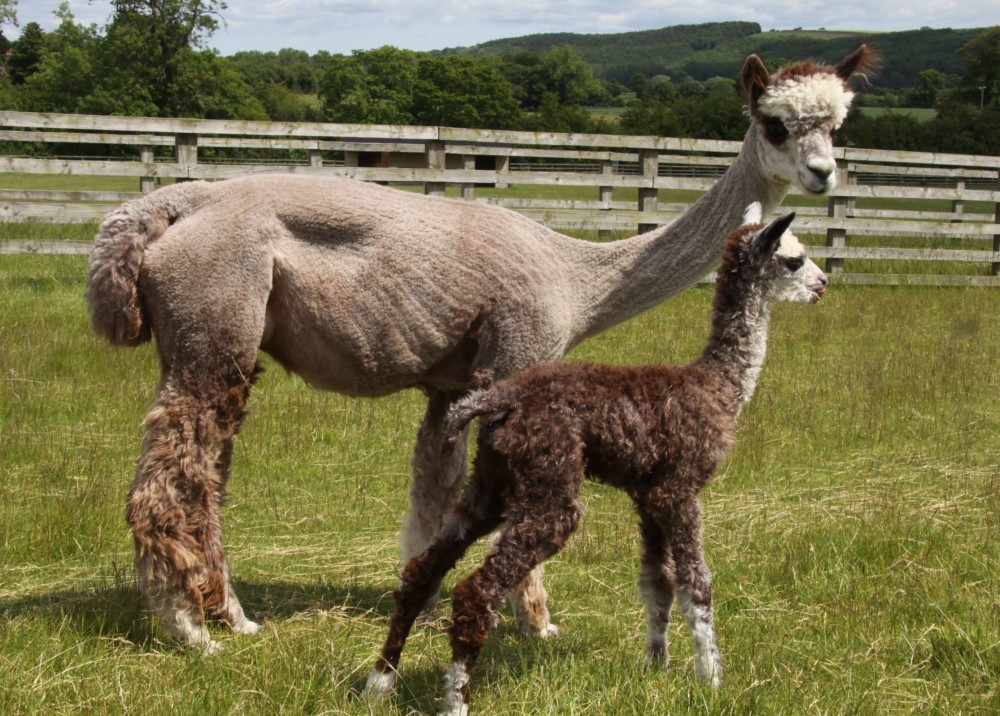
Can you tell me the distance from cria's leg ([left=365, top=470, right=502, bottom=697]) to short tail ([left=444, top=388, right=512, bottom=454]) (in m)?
0.25

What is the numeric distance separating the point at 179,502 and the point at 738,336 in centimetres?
232

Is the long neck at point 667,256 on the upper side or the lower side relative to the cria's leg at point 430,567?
upper

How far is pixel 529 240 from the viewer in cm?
493

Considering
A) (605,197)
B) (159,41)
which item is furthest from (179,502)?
(159,41)

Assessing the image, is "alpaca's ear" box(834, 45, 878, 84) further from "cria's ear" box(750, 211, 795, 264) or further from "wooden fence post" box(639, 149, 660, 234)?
"wooden fence post" box(639, 149, 660, 234)

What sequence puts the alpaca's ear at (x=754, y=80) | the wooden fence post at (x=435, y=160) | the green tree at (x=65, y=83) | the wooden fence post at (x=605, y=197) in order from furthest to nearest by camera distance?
the green tree at (x=65, y=83) < the wooden fence post at (x=605, y=197) < the wooden fence post at (x=435, y=160) < the alpaca's ear at (x=754, y=80)

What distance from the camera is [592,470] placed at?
3932 millimetres

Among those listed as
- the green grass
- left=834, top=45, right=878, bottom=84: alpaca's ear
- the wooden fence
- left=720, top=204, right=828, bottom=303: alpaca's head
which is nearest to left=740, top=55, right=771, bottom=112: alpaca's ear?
left=834, top=45, right=878, bottom=84: alpaca's ear

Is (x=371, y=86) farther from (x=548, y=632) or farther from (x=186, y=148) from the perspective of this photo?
(x=548, y=632)

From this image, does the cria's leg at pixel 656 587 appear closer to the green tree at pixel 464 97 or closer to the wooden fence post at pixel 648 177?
the wooden fence post at pixel 648 177

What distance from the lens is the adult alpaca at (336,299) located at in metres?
4.48

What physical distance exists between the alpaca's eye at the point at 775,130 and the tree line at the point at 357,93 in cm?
3369

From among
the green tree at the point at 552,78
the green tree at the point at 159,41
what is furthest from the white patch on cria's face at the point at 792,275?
the green tree at the point at 552,78

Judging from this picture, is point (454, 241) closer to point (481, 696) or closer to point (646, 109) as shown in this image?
point (481, 696)
